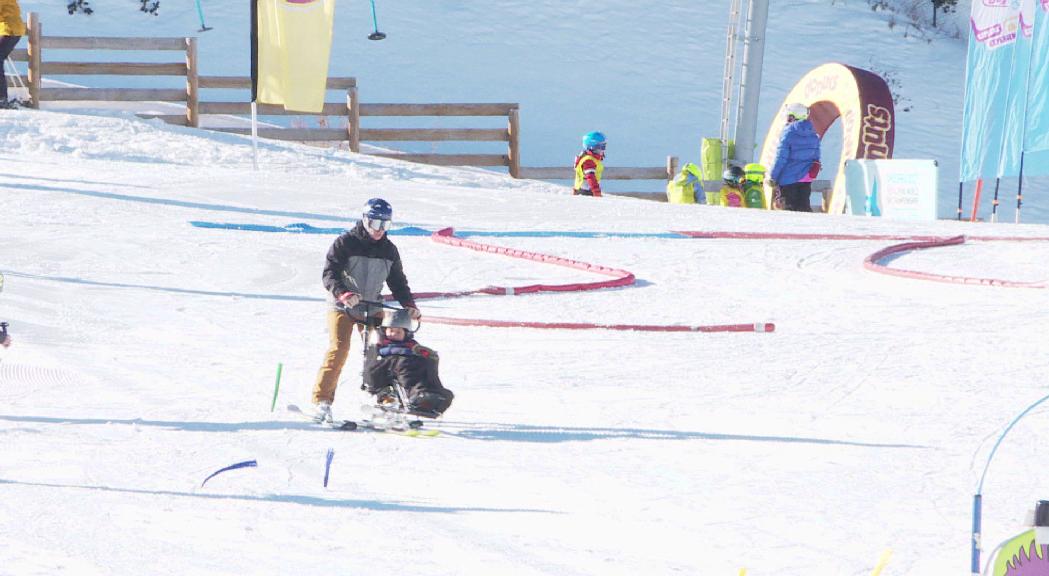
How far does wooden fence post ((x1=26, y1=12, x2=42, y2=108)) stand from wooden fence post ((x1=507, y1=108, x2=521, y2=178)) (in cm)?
594

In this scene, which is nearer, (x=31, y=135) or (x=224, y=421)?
(x=224, y=421)

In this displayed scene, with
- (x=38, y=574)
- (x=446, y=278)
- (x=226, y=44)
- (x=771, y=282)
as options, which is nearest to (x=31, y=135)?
(x=446, y=278)

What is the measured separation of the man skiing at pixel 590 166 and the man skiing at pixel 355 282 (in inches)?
347

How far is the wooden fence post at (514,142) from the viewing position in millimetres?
20625

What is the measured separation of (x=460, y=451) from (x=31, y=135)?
37.7ft

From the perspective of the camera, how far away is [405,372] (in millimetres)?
7320

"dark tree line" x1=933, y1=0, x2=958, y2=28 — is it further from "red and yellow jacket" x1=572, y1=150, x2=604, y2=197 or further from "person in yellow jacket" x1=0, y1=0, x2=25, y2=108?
"person in yellow jacket" x1=0, y1=0, x2=25, y2=108

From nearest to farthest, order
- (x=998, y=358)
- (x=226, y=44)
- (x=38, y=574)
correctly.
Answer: (x=38, y=574) → (x=998, y=358) → (x=226, y=44)

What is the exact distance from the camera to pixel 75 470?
6.35 metres

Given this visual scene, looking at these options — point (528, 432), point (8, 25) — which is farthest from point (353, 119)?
point (528, 432)

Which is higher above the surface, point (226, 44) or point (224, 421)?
point (226, 44)

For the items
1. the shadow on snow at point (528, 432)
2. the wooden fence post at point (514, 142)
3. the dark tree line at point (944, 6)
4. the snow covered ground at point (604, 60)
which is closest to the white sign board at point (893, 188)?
the wooden fence post at point (514, 142)

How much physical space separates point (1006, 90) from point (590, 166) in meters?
5.12

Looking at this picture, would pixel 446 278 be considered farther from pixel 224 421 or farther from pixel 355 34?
pixel 355 34
